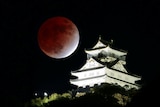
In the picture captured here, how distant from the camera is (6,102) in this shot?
75.2 feet

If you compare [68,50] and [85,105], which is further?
[68,50]

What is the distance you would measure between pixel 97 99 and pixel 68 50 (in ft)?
13.2

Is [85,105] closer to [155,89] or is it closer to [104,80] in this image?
[155,89]

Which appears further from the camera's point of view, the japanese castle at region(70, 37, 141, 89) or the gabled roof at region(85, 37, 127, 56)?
the gabled roof at region(85, 37, 127, 56)

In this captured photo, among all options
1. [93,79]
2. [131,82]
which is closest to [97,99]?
[93,79]

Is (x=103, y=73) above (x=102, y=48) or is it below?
below

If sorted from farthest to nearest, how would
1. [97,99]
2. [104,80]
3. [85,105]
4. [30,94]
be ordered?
[30,94] < [104,80] < [97,99] < [85,105]

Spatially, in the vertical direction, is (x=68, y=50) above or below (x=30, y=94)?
above

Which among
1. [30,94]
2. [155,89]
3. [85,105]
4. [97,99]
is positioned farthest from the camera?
[30,94]

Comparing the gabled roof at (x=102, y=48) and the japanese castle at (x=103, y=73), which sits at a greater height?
the gabled roof at (x=102, y=48)

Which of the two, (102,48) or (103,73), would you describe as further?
(102,48)

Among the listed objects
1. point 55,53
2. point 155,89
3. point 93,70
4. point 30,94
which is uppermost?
point 155,89

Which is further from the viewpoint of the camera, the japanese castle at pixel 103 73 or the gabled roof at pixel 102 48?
the gabled roof at pixel 102 48

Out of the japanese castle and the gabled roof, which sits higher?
the gabled roof
